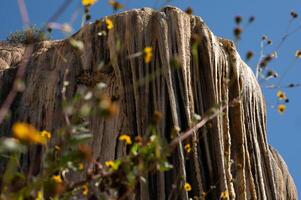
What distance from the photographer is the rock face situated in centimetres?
823

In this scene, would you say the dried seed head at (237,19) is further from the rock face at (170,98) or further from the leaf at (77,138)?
the rock face at (170,98)

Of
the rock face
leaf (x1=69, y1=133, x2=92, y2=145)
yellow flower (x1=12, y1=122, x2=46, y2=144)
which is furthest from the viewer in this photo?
the rock face

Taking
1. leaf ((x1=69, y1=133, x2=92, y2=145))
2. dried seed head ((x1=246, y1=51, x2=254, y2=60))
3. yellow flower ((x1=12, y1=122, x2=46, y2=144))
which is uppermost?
dried seed head ((x1=246, y1=51, x2=254, y2=60))

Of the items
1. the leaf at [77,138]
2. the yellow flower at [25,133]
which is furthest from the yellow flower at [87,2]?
the yellow flower at [25,133]

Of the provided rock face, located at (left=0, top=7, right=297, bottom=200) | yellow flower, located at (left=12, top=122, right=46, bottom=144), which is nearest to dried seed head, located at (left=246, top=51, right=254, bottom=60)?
yellow flower, located at (left=12, top=122, right=46, bottom=144)

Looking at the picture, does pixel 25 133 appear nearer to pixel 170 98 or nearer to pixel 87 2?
pixel 87 2

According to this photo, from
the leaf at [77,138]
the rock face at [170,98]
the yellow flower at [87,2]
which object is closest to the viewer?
the leaf at [77,138]

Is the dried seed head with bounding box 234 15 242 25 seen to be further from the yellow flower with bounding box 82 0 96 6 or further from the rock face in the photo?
the rock face

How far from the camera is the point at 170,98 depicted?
8.31 m

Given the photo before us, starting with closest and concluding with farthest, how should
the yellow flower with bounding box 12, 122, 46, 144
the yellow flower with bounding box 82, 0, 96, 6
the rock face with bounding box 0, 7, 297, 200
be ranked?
the yellow flower with bounding box 12, 122, 46, 144
the yellow flower with bounding box 82, 0, 96, 6
the rock face with bounding box 0, 7, 297, 200

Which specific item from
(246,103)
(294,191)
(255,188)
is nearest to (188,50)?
(246,103)

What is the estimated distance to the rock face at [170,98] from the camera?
27.0 ft

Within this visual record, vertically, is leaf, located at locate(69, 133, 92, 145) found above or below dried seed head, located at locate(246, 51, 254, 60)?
below

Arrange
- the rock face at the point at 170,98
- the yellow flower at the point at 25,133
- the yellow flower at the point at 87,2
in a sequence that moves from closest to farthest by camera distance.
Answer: the yellow flower at the point at 25,133
the yellow flower at the point at 87,2
the rock face at the point at 170,98
